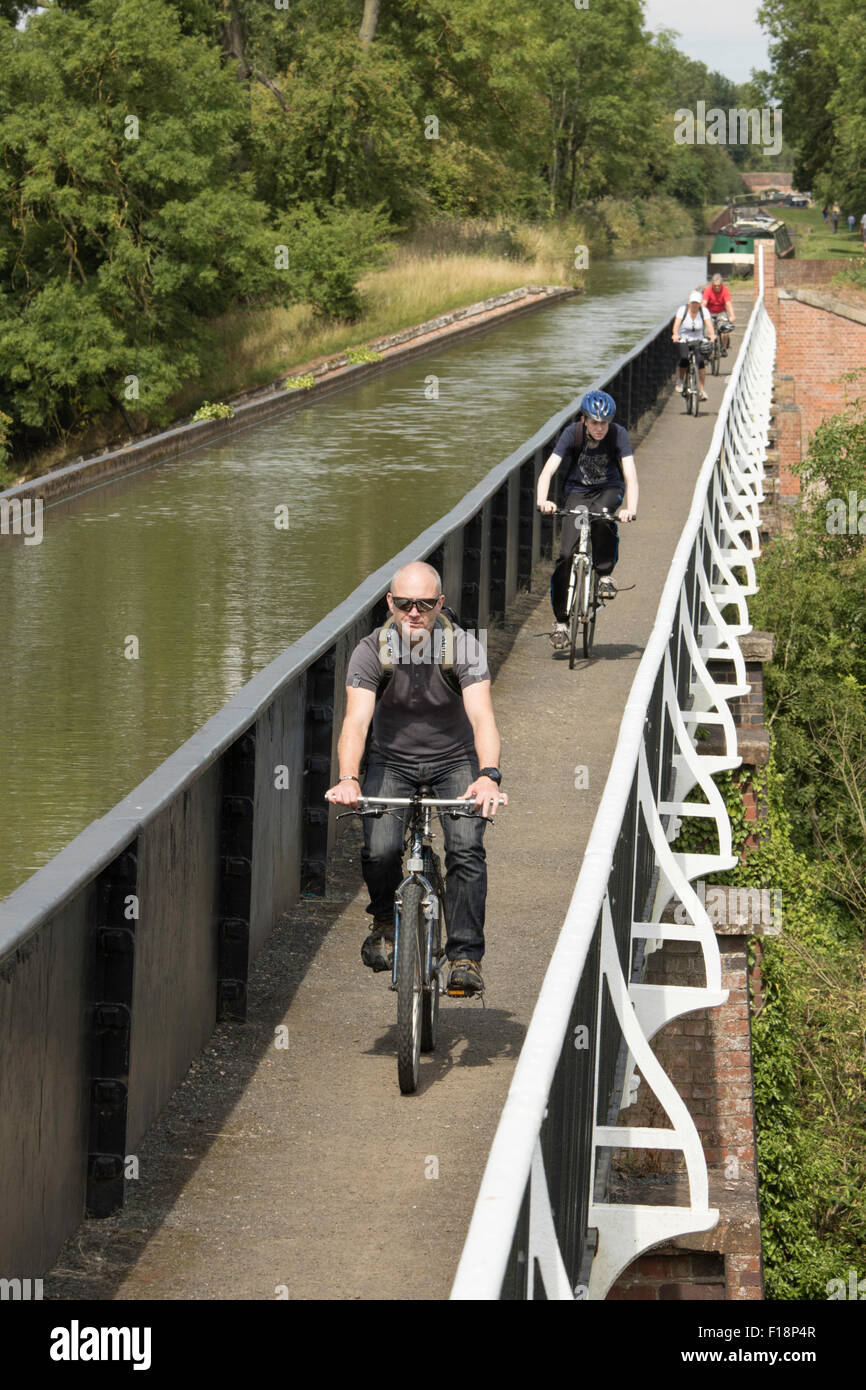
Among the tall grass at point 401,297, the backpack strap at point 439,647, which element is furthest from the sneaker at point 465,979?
the tall grass at point 401,297

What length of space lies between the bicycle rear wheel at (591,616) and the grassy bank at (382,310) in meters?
18.1

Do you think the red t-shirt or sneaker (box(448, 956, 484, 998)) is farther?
the red t-shirt

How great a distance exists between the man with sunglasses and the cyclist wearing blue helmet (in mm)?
5473

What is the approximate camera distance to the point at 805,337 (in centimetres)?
4391

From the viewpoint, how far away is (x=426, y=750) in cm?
642

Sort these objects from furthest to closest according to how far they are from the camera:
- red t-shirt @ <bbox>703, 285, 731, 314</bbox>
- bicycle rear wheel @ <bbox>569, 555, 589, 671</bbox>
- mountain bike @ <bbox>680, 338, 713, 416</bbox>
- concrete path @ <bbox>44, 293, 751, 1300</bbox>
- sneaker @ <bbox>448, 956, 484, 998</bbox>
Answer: red t-shirt @ <bbox>703, 285, 731, 314</bbox>
mountain bike @ <bbox>680, 338, 713, 416</bbox>
bicycle rear wheel @ <bbox>569, 555, 589, 671</bbox>
sneaker @ <bbox>448, 956, 484, 998</bbox>
concrete path @ <bbox>44, 293, 751, 1300</bbox>

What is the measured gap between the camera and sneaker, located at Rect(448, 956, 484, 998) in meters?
6.30

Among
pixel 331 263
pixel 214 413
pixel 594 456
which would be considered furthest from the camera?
pixel 331 263

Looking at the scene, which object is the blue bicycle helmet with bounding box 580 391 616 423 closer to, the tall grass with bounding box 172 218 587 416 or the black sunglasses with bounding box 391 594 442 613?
the black sunglasses with bounding box 391 594 442 613

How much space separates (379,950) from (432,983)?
23 centimetres

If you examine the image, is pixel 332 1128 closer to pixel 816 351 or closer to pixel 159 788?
pixel 159 788

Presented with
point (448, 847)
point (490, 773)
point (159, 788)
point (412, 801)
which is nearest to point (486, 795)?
→ point (490, 773)

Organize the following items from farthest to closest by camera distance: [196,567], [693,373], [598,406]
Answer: [693,373] < [196,567] < [598,406]

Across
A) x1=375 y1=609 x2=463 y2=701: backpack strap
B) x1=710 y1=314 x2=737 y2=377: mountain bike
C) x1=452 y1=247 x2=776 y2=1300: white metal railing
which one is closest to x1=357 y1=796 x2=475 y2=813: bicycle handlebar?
x1=375 y1=609 x2=463 y2=701: backpack strap
